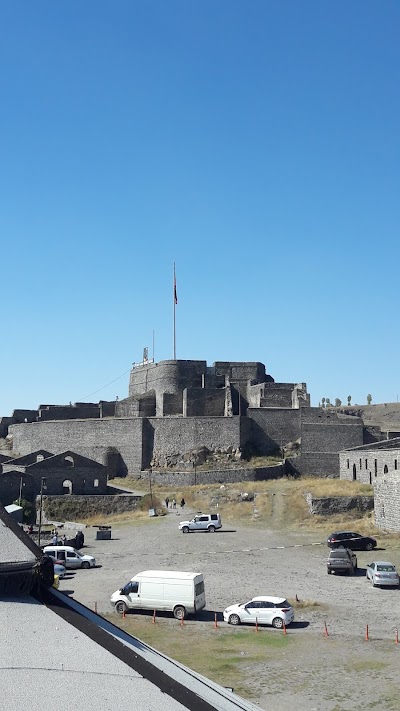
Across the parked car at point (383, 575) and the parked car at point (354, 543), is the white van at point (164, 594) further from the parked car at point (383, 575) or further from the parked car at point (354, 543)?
the parked car at point (354, 543)

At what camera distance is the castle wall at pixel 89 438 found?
59156mm

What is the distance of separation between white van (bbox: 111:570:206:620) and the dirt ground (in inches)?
23.2

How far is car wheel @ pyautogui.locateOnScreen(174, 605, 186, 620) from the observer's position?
68.6ft

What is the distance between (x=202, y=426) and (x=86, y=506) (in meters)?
11.9

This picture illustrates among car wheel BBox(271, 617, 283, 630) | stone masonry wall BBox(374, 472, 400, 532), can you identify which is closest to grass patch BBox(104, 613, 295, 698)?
car wheel BBox(271, 617, 283, 630)

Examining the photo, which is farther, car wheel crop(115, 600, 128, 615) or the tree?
the tree

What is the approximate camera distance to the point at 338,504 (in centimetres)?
4034

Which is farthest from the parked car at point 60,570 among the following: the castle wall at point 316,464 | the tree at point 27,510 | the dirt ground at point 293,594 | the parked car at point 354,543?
the castle wall at point 316,464

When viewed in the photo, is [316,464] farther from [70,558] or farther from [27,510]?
[70,558]

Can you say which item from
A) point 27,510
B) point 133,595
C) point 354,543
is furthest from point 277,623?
point 27,510

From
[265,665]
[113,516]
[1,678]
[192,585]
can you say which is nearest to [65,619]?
[1,678]

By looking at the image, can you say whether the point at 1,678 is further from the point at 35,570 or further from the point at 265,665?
the point at 265,665

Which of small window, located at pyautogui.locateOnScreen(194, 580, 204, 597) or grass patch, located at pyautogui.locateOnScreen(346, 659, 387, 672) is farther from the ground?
small window, located at pyautogui.locateOnScreen(194, 580, 204, 597)

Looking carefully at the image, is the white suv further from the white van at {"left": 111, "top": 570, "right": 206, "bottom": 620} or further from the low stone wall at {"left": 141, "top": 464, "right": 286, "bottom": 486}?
the white van at {"left": 111, "top": 570, "right": 206, "bottom": 620}
